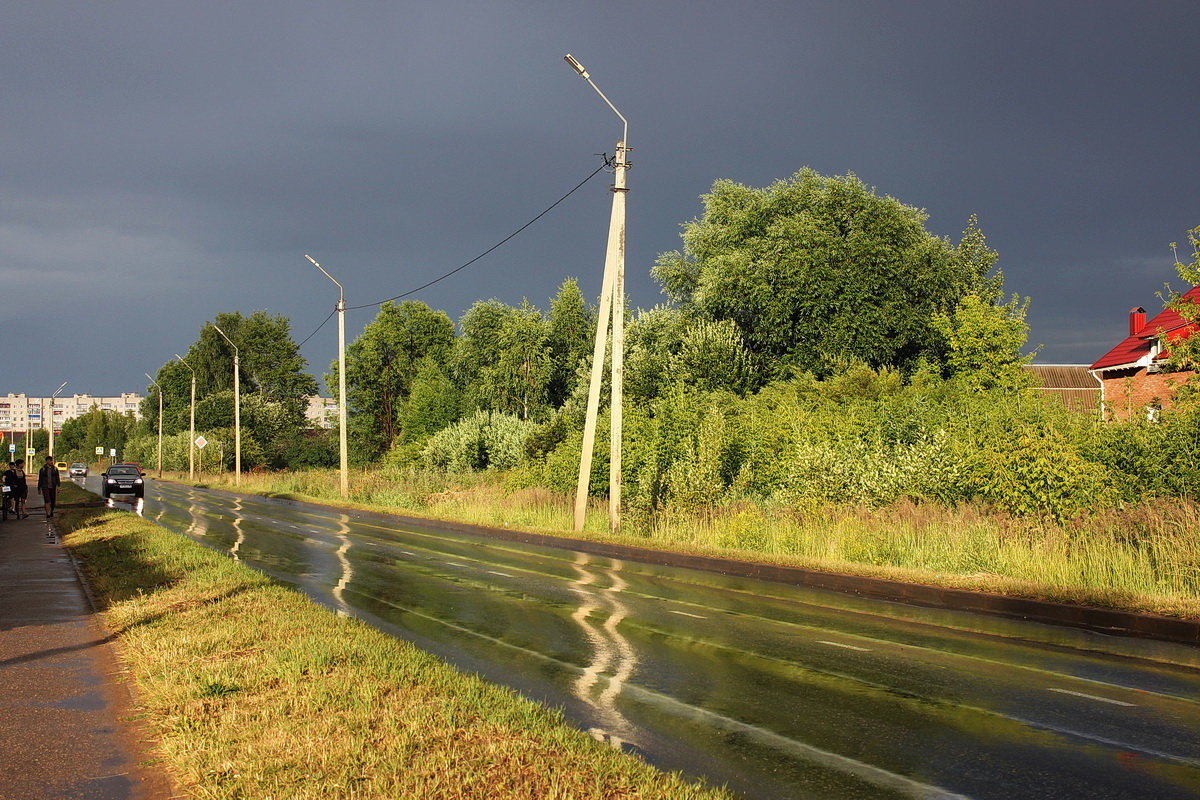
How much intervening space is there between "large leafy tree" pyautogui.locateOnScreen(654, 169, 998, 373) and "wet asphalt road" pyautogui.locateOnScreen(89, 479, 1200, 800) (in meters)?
31.6

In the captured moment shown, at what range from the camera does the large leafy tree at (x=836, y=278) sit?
44938 mm

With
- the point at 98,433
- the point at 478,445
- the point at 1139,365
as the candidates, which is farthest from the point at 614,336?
the point at 98,433

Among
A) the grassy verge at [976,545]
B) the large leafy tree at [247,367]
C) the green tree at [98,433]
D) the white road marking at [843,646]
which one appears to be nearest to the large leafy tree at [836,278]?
the grassy verge at [976,545]

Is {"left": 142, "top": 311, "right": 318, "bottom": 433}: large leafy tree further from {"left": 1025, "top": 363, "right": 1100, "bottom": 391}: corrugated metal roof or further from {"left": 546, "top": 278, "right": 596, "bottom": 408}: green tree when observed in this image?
{"left": 1025, "top": 363, "right": 1100, "bottom": 391}: corrugated metal roof

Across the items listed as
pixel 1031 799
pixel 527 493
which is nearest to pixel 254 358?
pixel 527 493

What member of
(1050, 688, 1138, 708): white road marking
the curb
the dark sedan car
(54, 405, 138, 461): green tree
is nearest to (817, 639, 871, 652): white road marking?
(1050, 688, 1138, 708): white road marking

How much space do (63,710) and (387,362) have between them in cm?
8376

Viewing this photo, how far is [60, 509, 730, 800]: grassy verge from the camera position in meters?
4.86

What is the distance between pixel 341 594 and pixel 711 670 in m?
6.67

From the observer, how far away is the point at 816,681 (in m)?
8.00

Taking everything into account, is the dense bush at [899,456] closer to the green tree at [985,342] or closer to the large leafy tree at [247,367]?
the green tree at [985,342]

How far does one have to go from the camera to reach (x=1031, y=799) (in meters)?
5.20

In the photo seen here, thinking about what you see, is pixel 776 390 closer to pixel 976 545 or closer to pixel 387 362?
pixel 976 545

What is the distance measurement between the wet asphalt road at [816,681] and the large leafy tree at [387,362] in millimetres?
72835
